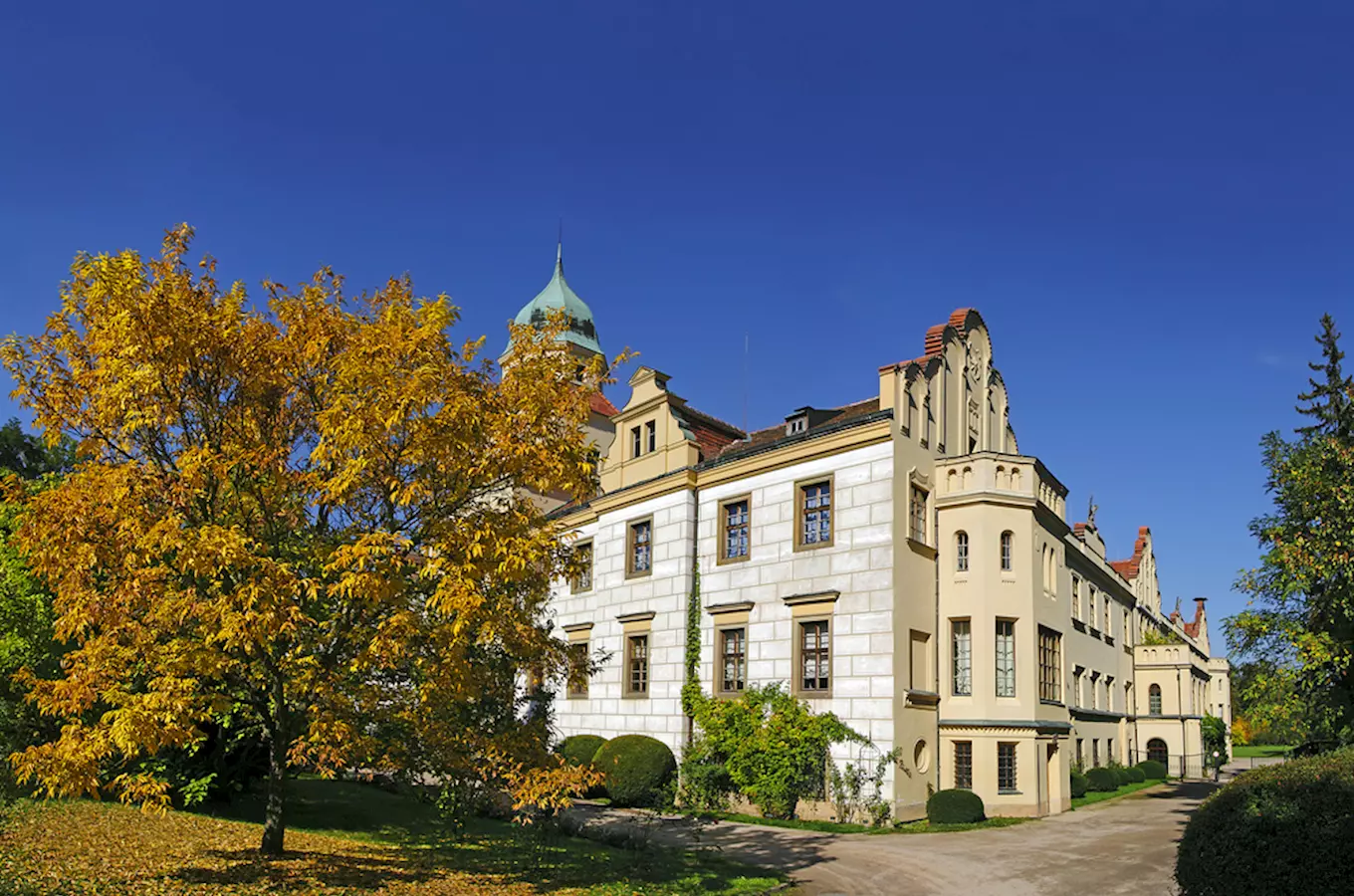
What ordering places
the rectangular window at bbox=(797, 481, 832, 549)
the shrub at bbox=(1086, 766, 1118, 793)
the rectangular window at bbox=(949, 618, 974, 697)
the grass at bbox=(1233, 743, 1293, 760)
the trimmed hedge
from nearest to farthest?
the trimmed hedge < the rectangular window at bbox=(949, 618, 974, 697) < the rectangular window at bbox=(797, 481, 832, 549) < the shrub at bbox=(1086, 766, 1118, 793) < the grass at bbox=(1233, 743, 1293, 760)

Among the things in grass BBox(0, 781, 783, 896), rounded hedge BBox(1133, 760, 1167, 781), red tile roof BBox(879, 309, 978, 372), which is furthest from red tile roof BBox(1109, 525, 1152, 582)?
grass BBox(0, 781, 783, 896)

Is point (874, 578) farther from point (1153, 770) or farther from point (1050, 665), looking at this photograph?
point (1153, 770)

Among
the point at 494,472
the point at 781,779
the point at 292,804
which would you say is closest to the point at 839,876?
the point at 781,779

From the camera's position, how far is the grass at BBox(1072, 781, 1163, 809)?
29.2 m

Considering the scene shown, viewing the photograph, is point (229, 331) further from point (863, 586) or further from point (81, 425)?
point (863, 586)

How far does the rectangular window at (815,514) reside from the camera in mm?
26172

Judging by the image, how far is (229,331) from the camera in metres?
12.8

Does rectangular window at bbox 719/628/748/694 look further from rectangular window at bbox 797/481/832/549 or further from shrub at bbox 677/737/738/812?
rectangular window at bbox 797/481/832/549

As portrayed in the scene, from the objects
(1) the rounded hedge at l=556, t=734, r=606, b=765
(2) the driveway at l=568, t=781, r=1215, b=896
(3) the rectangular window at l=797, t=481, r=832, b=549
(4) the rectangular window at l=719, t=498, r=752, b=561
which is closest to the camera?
(2) the driveway at l=568, t=781, r=1215, b=896

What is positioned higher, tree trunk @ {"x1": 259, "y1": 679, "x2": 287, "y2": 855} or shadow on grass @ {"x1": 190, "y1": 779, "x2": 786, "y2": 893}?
tree trunk @ {"x1": 259, "y1": 679, "x2": 287, "y2": 855}

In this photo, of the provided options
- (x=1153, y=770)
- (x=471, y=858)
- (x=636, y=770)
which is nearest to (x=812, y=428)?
(x=636, y=770)

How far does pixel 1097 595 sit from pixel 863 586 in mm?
16105

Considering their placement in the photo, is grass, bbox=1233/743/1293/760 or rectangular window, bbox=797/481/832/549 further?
grass, bbox=1233/743/1293/760

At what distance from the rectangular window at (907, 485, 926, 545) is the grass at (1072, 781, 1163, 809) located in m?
9.23
